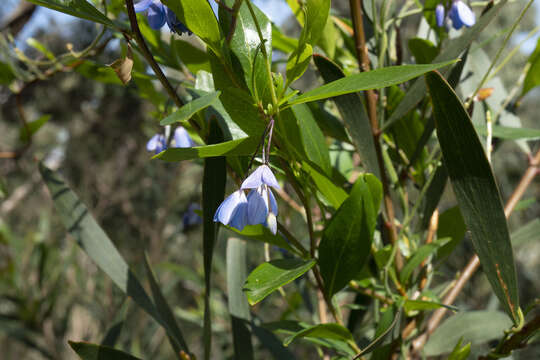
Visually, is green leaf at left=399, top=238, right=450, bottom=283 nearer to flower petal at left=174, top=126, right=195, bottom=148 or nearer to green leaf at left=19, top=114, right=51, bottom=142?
flower petal at left=174, top=126, right=195, bottom=148

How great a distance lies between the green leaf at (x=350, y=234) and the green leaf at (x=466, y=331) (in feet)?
0.86

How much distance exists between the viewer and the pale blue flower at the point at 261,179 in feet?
1.16

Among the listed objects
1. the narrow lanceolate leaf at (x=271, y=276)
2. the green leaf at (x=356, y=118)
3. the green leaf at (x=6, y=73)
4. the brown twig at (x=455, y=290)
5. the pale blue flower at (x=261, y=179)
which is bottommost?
the brown twig at (x=455, y=290)

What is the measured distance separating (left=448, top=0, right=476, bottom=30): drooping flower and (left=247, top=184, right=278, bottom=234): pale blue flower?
0.29 metres

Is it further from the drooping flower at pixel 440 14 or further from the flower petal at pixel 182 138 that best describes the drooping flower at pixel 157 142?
the drooping flower at pixel 440 14

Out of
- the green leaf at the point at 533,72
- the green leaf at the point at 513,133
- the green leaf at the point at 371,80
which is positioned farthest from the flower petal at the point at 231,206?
the green leaf at the point at 533,72

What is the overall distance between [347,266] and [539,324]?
0.55ft

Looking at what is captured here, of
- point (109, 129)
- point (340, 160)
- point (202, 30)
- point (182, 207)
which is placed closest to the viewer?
point (202, 30)

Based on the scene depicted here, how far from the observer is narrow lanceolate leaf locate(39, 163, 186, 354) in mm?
522

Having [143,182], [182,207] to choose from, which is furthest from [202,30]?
[143,182]

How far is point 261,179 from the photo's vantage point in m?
0.36

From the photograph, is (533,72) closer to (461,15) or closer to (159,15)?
(461,15)

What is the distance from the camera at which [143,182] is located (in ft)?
11.6

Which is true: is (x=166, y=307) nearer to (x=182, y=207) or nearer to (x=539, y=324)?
(x=539, y=324)
